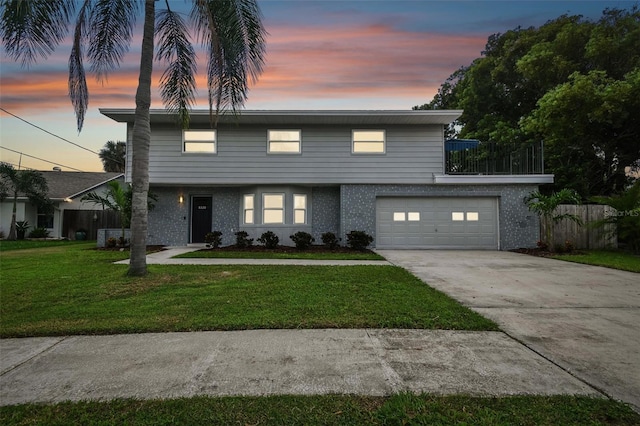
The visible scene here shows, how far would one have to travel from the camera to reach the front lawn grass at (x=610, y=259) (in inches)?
336

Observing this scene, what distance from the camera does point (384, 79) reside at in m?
13.6

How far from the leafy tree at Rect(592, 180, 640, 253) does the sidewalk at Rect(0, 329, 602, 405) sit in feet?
37.8

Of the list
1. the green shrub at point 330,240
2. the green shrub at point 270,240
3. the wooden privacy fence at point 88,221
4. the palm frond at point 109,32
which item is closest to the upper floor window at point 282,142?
the green shrub at point 270,240

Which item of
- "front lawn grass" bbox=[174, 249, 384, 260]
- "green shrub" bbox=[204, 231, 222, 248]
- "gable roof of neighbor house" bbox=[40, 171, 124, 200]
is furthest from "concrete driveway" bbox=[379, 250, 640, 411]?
"gable roof of neighbor house" bbox=[40, 171, 124, 200]

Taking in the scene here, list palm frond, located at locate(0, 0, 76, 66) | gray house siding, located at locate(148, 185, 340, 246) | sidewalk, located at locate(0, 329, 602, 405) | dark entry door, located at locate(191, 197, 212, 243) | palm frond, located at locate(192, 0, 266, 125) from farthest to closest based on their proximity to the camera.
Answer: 1. dark entry door, located at locate(191, 197, 212, 243)
2. gray house siding, located at locate(148, 185, 340, 246)
3. palm frond, located at locate(192, 0, 266, 125)
4. palm frond, located at locate(0, 0, 76, 66)
5. sidewalk, located at locate(0, 329, 602, 405)

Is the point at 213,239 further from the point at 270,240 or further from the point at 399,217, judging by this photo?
the point at 399,217

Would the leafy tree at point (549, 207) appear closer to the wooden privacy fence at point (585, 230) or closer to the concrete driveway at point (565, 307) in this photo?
the wooden privacy fence at point (585, 230)

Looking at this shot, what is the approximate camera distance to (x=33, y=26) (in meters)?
6.38

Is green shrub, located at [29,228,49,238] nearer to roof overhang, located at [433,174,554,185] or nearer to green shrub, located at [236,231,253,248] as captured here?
green shrub, located at [236,231,253,248]

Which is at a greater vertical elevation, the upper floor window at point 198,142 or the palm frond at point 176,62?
the palm frond at point 176,62

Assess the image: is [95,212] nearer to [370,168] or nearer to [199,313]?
[370,168]

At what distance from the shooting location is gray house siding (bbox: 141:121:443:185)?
41.1 feet

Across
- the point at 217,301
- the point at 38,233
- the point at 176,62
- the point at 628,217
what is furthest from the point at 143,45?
the point at 38,233

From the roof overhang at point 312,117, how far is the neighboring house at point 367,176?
12 cm
